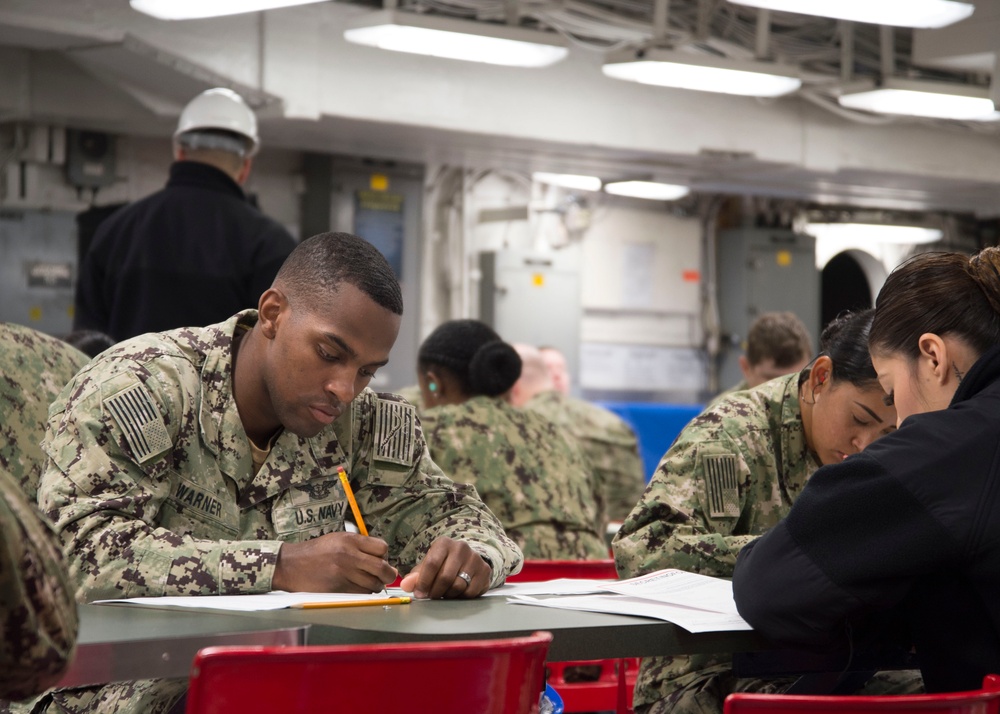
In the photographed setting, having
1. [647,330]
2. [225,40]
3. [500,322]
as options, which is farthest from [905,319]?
[647,330]

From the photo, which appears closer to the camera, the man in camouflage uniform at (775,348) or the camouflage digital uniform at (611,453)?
→ the man in camouflage uniform at (775,348)

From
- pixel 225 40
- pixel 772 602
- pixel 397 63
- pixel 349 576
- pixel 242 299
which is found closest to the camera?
pixel 772 602

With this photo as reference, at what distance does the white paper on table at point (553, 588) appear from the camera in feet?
7.17

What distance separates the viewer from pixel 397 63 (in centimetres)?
646

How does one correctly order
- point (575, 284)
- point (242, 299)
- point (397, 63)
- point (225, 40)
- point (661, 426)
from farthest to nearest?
point (575, 284) → point (661, 426) → point (397, 63) → point (225, 40) → point (242, 299)

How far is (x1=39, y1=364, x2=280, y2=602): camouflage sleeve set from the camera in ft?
6.49

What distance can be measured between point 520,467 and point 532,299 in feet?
15.2

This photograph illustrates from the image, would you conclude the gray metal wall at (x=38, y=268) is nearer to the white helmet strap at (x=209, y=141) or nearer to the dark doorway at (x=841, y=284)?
the white helmet strap at (x=209, y=141)

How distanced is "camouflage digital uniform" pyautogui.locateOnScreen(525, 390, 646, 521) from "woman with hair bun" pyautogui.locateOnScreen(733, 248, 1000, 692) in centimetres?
337

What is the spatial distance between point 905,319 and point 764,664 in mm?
615

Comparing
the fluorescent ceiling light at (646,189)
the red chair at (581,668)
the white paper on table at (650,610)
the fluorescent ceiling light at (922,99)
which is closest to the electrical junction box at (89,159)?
the fluorescent ceiling light at (646,189)

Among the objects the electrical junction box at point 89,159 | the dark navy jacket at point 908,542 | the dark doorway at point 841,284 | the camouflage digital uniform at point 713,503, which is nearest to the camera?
the dark navy jacket at point 908,542

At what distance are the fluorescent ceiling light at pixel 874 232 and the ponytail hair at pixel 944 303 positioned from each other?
317 inches

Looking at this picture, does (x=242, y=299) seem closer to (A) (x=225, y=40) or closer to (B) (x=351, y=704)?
(A) (x=225, y=40)
